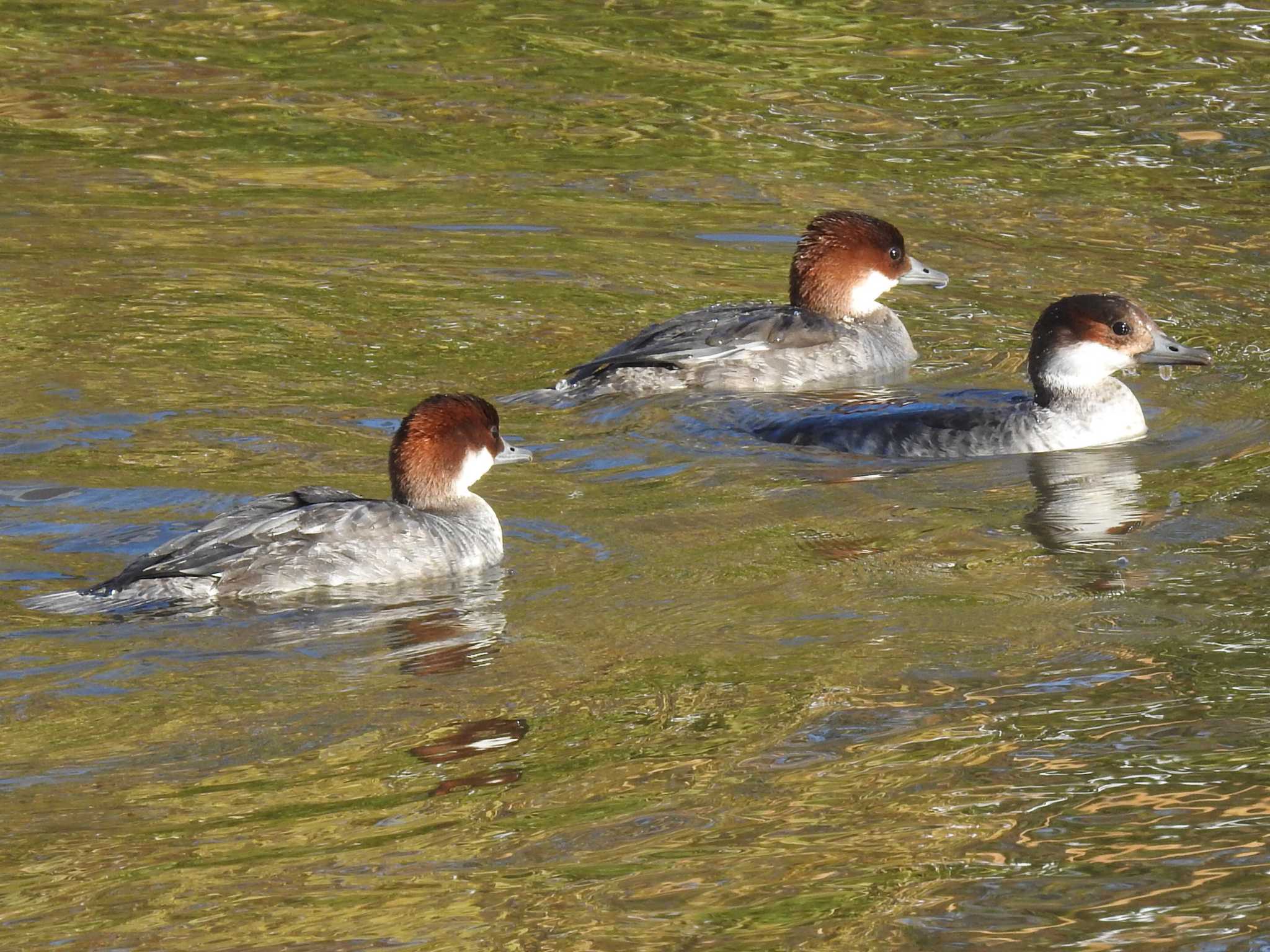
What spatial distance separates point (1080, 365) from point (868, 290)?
94.6 inches

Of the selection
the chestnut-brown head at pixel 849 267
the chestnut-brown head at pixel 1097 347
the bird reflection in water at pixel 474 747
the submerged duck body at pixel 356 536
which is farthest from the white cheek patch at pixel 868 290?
the bird reflection in water at pixel 474 747

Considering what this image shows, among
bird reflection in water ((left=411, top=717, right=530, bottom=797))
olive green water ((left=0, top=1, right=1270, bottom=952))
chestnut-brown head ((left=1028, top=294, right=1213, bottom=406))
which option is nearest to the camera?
olive green water ((left=0, top=1, right=1270, bottom=952))

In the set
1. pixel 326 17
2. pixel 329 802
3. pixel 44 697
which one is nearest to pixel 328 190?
pixel 326 17

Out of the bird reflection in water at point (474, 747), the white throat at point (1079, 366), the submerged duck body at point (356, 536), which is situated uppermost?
the white throat at point (1079, 366)

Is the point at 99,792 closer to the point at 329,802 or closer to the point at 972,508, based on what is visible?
the point at 329,802

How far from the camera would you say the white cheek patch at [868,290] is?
13.2m

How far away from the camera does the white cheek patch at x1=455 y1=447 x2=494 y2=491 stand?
9.64 meters

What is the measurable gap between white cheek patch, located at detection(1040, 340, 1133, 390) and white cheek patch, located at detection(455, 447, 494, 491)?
3351 millimetres

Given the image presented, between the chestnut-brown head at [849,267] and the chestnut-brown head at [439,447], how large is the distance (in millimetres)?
4021

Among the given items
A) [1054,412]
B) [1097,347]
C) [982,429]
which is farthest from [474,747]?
[1097,347]

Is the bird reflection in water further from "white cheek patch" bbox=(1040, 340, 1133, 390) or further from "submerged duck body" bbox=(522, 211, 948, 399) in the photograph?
"white cheek patch" bbox=(1040, 340, 1133, 390)

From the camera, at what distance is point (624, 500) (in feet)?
32.4

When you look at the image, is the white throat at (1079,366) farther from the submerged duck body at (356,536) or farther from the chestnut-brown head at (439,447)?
the chestnut-brown head at (439,447)

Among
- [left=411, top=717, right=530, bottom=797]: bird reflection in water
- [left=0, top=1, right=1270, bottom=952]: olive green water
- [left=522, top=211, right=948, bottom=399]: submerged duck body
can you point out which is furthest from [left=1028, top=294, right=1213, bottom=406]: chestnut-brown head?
[left=411, top=717, right=530, bottom=797]: bird reflection in water
